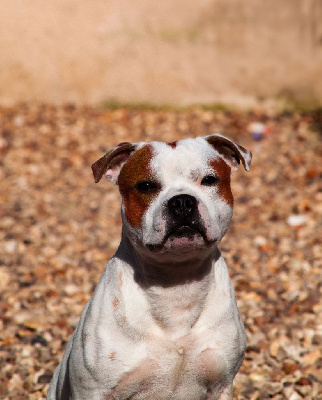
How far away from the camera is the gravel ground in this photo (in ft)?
16.7

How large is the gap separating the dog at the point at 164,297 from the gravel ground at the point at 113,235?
1438 mm

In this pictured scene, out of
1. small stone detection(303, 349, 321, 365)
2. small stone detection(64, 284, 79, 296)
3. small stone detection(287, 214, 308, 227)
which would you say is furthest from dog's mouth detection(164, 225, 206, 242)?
small stone detection(287, 214, 308, 227)

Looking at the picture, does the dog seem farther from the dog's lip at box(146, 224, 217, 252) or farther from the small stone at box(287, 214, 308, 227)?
the small stone at box(287, 214, 308, 227)

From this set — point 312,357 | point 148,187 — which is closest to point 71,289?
point 312,357

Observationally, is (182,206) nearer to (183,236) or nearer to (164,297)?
(183,236)

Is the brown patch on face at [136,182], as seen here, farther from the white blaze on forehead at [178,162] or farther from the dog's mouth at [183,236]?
the dog's mouth at [183,236]

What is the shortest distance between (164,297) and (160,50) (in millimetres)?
6644

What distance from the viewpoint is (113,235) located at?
7.02 meters

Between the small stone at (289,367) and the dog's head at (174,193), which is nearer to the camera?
the dog's head at (174,193)

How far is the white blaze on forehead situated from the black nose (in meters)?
0.18

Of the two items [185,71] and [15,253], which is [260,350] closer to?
[15,253]

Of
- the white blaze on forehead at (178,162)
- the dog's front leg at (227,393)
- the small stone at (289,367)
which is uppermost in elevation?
the white blaze on forehead at (178,162)

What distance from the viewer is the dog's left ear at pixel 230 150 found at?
366 cm

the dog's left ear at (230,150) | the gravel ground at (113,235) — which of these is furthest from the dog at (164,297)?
the gravel ground at (113,235)
